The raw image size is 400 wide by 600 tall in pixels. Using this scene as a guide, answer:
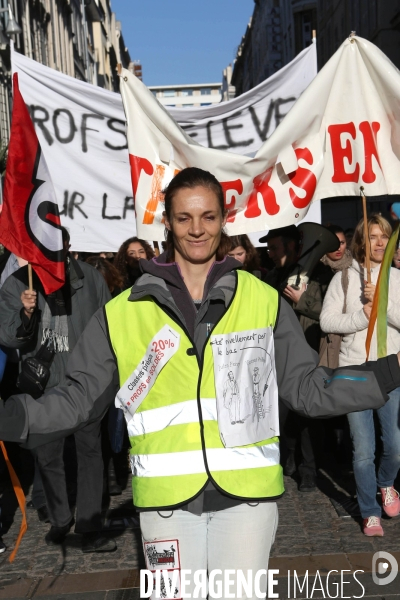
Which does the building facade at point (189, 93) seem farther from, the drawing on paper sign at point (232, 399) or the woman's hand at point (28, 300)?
the drawing on paper sign at point (232, 399)

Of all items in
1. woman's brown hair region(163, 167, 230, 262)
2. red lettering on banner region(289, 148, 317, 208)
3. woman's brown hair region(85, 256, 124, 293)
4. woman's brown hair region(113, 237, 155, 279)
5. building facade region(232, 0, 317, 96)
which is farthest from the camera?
building facade region(232, 0, 317, 96)

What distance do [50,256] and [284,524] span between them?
91.7 inches

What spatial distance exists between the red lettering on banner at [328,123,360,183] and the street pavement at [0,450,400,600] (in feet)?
7.32

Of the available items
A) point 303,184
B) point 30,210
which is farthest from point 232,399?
point 303,184

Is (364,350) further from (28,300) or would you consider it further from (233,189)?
(28,300)

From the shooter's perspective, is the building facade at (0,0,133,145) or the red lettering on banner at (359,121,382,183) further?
the building facade at (0,0,133,145)

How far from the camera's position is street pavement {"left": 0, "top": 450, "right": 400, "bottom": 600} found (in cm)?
454

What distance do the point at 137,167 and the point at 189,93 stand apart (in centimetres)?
19073

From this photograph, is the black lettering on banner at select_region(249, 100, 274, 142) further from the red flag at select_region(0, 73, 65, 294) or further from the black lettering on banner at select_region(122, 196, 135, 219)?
the red flag at select_region(0, 73, 65, 294)

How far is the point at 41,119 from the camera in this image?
6586 mm

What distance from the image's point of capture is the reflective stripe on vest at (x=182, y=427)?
2.63 m

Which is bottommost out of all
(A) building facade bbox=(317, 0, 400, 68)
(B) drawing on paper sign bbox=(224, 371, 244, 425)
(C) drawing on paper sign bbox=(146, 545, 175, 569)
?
(C) drawing on paper sign bbox=(146, 545, 175, 569)

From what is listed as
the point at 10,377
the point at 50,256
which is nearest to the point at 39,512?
the point at 10,377

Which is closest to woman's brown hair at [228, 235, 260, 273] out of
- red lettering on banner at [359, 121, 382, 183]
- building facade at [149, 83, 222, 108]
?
red lettering on banner at [359, 121, 382, 183]
